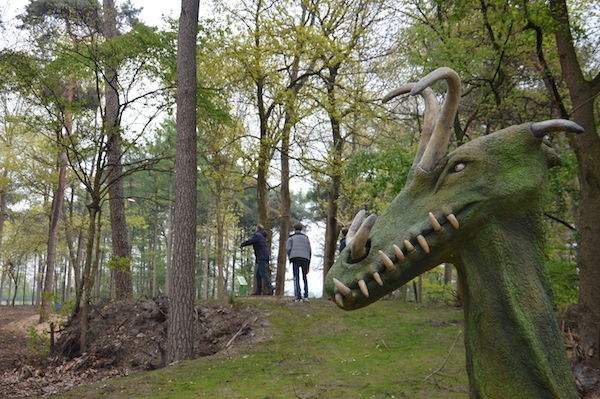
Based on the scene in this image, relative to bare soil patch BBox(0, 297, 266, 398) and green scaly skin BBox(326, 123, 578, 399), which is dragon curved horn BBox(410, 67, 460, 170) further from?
bare soil patch BBox(0, 297, 266, 398)

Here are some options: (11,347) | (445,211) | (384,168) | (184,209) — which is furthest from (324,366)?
(11,347)

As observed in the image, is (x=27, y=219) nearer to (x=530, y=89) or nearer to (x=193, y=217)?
(x=193, y=217)

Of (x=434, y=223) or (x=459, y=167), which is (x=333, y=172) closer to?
(x=459, y=167)

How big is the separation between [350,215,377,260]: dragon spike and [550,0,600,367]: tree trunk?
214 inches

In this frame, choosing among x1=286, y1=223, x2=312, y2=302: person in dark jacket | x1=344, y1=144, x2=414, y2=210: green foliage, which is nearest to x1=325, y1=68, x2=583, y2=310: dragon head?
x1=344, y1=144, x2=414, y2=210: green foliage

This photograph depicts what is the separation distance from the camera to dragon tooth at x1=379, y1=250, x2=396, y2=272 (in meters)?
1.89

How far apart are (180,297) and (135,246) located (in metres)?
35.7

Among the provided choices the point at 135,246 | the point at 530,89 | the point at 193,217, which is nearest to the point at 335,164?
the point at 530,89

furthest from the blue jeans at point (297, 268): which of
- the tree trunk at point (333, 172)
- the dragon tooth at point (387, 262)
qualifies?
the dragon tooth at point (387, 262)

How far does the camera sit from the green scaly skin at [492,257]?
1.91 meters

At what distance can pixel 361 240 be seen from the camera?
6.47ft

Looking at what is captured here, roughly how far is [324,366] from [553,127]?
5556 millimetres

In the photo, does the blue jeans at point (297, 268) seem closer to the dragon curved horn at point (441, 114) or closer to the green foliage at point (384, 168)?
the green foliage at point (384, 168)

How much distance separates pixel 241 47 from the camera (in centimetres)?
1432
